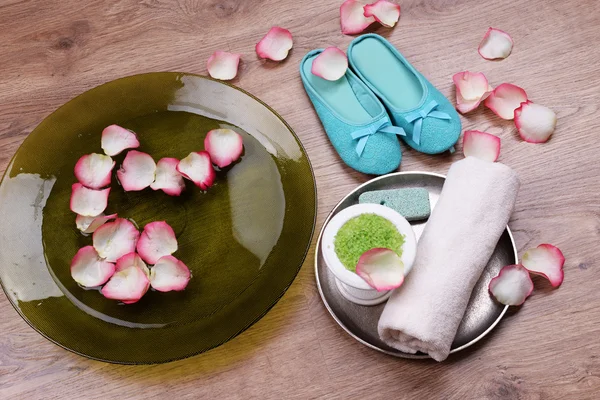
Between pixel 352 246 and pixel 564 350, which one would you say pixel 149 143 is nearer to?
pixel 352 246

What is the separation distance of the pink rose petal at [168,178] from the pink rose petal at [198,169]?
0.01 meters

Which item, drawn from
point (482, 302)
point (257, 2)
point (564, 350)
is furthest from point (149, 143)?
point (564, 350)

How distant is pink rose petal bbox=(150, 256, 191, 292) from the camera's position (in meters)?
0.75

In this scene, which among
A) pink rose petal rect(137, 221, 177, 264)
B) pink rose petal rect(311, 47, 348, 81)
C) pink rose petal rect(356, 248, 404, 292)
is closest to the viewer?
pink rose petal rect(356, 248, 404, 292)

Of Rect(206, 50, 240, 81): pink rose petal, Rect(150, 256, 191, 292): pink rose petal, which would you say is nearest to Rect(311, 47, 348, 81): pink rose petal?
Rect(206, 50, 240, 81): pink rose petal

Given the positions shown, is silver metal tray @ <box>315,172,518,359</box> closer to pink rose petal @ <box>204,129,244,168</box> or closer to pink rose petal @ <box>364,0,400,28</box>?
pink rose petal @ <box>204,129,244,168</box>

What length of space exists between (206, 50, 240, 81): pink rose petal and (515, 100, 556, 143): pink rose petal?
1.38 ft

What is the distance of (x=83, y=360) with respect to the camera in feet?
2.60

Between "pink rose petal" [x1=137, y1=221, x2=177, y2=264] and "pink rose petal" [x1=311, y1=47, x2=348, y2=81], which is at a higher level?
"pink rose petal" [x1=311, y1=47, x2=348, y2=81]

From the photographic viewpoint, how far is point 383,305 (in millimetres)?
760

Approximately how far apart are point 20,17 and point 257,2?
39 cm

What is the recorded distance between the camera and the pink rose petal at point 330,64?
870 millimetres

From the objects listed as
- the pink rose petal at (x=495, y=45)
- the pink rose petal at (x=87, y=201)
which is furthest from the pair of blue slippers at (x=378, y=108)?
the pink rose petal at (x=87, y=201)

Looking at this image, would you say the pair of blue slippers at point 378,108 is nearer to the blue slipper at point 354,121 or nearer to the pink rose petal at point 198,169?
the blue slipper at point 354,121
